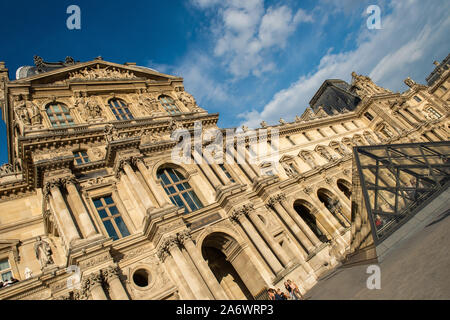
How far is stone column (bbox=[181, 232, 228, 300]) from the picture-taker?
1574cm

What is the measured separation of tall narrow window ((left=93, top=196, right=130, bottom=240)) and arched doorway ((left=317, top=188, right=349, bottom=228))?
21.1 m

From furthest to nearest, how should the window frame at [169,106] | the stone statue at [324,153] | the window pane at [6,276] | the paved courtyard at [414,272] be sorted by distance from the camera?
the stone statue at [324,153] < the window frame at [169,106] < the window pane at [6,276] < the paved courtyard at [414,272]

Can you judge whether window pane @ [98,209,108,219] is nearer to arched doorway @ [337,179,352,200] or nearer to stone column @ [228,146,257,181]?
stone column @ [228,146,257,181]

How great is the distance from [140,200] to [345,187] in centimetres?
2536

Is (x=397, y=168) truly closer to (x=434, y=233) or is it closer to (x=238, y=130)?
(x=434, y=233)

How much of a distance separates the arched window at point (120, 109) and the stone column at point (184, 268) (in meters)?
13.8

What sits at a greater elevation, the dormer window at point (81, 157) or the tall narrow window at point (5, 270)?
the dormer window at point (81, 157)

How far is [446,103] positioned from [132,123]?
6246 cm

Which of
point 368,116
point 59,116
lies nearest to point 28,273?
point 59,116

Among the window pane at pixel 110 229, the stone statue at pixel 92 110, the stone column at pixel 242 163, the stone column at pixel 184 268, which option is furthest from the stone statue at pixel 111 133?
the stone column at pixel 242 163

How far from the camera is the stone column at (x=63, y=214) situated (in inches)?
611

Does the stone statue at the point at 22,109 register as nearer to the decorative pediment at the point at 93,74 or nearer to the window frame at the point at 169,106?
the decorative pediment at the point at 93,74

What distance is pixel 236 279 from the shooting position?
21500mm
